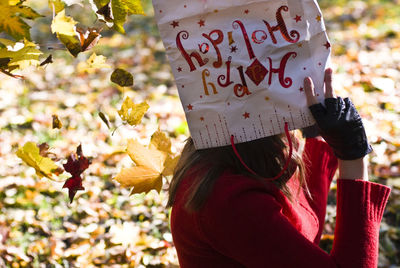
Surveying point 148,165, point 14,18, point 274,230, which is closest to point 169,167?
point 148,165

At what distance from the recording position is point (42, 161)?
1453mm

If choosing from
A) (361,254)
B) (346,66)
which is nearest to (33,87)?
(346,66)

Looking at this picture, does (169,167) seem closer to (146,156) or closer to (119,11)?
(146,156)

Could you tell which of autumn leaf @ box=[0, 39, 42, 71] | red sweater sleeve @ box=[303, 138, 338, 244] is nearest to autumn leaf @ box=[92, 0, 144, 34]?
autumn leaf @ box=[0, 39, 42, 71]

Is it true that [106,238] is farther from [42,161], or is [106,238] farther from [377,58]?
[377,58]

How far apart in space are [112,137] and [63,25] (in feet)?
6.30

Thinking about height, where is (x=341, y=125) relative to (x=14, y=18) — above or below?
below

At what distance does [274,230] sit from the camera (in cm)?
131

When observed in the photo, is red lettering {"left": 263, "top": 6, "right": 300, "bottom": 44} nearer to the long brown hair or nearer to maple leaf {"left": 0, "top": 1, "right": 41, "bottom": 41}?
the long brown hair

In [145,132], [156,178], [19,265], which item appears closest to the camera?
[156,178]

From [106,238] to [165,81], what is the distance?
6.58 ft

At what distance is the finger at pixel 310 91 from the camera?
1.31 meters

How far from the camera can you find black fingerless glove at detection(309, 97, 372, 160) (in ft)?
4.25

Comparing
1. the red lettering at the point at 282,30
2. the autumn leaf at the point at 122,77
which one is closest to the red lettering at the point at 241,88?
the red lettering at the point at 282,30
